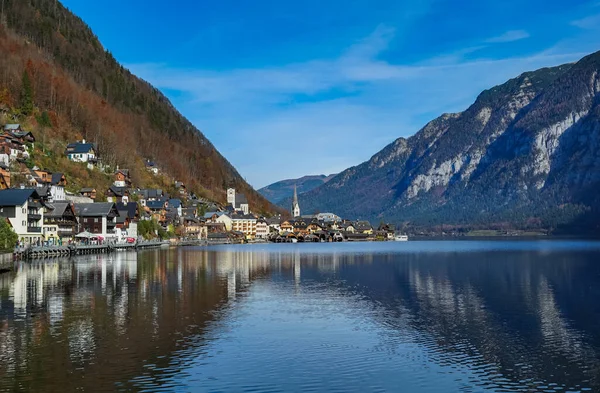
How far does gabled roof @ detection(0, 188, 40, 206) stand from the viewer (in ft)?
348

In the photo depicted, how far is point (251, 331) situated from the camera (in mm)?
38125

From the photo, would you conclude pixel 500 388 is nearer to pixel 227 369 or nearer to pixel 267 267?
pixel 227 369

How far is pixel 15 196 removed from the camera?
351 feet

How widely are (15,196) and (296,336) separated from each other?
277 feet

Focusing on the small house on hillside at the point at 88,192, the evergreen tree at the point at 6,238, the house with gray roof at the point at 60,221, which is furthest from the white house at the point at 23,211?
the small house on hillside at the point at 88,192

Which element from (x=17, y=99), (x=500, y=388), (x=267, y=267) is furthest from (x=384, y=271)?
(x=17, y=99)

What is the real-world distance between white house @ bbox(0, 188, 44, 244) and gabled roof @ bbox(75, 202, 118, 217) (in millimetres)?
25289

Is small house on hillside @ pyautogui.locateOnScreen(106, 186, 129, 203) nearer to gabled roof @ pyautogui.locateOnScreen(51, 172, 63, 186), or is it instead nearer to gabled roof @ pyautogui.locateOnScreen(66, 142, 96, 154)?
gabled roof @ pyautogui.locateOnScreen(66, 142, 96, 154)

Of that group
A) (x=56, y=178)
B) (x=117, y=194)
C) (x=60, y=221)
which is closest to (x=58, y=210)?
(x=60, y=221)

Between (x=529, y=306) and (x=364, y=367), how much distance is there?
79.0 ft

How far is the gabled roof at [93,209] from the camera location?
142 meters

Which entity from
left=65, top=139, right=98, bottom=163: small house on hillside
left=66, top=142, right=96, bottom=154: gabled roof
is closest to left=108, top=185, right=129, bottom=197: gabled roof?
left=65, top=139, right=98, bottom=163: small house on hillside

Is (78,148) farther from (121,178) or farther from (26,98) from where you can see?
(26,98)

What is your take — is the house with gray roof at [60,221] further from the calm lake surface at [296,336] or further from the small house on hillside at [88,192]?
the calm lake surface at [296,336]
